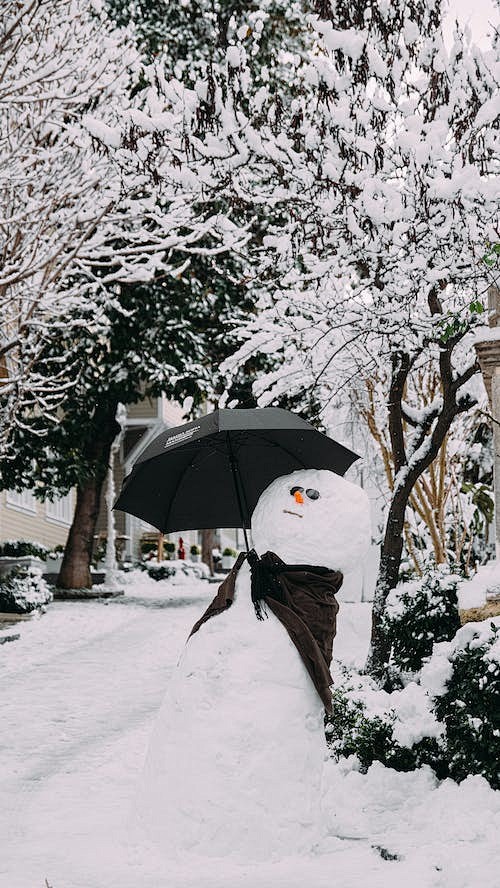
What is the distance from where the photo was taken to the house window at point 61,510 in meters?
26.2

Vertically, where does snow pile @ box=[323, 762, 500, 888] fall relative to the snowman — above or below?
below

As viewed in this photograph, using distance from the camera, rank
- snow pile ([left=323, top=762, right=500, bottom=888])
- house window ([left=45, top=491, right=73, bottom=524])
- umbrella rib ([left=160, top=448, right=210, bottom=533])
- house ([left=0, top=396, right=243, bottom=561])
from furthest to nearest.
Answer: house window ([left=45, top=491, right=73, bottom=524]) → house ([left=0, top=396, right=243, bottom=561]) → umbrella rib ([left=160, top=448, right=210, bottom=533]) → snow pile ([left=323, top=762, right=500, bottom=888])

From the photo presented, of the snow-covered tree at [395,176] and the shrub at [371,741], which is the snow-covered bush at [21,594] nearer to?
the snow-covered tree at [395,176]

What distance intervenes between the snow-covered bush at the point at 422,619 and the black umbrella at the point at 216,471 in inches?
102

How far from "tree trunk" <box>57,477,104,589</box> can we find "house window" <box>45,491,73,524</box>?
22.0 ft

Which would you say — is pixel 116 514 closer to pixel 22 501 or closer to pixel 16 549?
pixel 22 501

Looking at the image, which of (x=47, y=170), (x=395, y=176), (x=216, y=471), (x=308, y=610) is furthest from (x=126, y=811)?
(x=47, y=170)

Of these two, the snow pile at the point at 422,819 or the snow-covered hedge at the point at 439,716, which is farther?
the snow-covered hedge at the point at 439,716

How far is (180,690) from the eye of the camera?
4.50m

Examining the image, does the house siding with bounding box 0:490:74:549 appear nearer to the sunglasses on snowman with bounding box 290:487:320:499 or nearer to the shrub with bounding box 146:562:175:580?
the shrub with bounding box 146:562:175:580

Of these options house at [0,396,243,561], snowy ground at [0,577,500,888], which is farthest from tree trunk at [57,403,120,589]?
snowy ground at [0,577,500,888]

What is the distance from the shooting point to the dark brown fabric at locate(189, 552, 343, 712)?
176 inches

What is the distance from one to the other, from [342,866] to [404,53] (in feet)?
20.6

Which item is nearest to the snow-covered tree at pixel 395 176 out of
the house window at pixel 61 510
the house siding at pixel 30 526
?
the house siding at pixel 30 526
